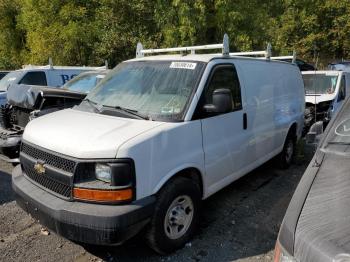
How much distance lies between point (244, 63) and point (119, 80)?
1705 mm

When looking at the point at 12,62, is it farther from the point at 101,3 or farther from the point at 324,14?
the point at 324,14

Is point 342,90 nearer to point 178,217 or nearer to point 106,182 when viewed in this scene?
point 178,217

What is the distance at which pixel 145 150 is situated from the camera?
10.7 feet

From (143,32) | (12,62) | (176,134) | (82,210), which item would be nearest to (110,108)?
(176,134)

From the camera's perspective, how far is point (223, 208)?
16.0 ft

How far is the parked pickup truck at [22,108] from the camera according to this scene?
5.85m

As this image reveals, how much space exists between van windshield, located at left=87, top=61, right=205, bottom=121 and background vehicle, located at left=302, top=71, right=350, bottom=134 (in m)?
5.41

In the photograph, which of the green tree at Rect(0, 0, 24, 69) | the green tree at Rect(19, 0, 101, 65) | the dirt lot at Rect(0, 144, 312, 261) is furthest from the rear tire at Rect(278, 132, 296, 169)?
the green tree at Rect(0, 0, 24, 69)

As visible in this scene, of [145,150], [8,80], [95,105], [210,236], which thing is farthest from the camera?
[8,80]

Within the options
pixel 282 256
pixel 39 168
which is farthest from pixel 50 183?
pixel 282 256

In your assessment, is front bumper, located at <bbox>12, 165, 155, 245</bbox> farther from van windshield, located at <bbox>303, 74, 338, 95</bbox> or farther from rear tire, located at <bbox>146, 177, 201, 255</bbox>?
van windshield, located at <bbox>303, 74, 338, 95</bbox>

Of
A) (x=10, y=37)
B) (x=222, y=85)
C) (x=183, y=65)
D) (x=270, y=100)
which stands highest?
(x=10, y=37)

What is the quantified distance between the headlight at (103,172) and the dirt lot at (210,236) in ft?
3.22

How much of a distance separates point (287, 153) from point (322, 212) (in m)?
4.72
